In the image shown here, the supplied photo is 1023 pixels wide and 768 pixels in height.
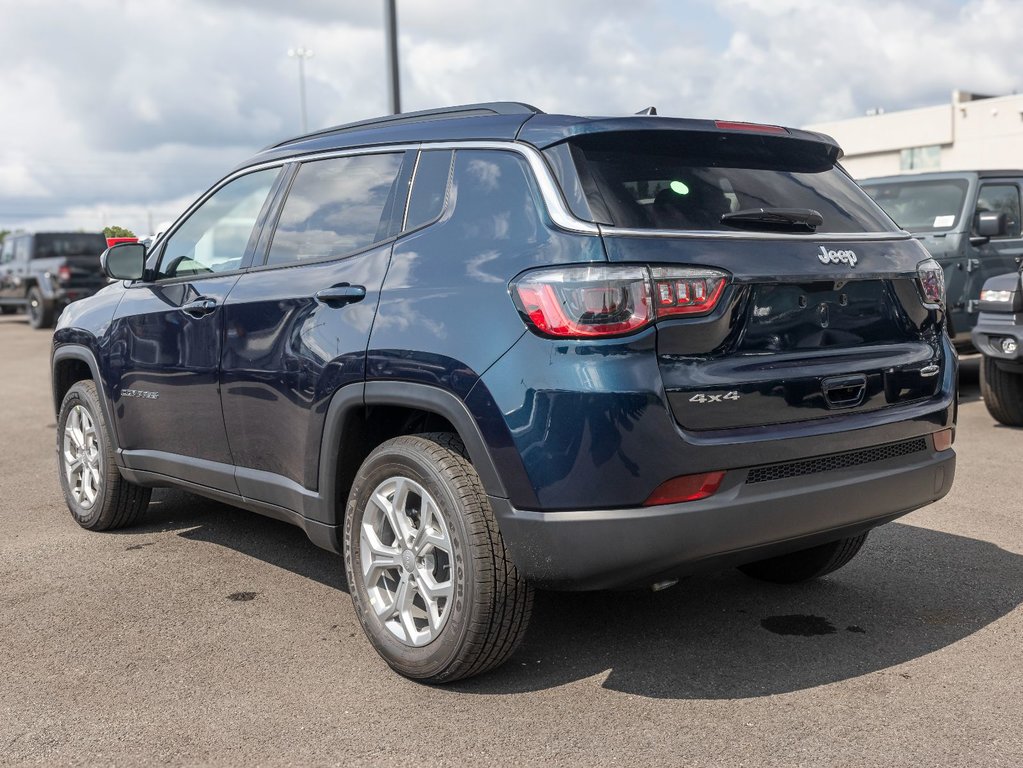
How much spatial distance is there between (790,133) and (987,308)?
4.89 meters

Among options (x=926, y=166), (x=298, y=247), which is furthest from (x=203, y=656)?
(x=926, y=166)

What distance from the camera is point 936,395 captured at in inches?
154

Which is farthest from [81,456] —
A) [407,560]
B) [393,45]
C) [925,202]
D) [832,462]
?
[925,202]

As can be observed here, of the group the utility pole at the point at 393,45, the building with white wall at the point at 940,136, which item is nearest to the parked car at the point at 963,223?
the utility pole at the point at 393,45

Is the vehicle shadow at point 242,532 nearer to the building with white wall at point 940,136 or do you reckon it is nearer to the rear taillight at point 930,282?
the rear taillight at point 930,282

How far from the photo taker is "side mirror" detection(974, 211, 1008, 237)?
9.53 meters

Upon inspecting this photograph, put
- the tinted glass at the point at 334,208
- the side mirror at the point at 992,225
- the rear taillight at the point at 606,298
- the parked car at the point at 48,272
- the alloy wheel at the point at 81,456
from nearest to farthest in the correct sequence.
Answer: the rear taillight at the point at 606,298, the tinted glass at the point at 334,208, the alloy wheel at the point at 81,456, the side mirror at the point at 992,225, the parked car at the point at 48,272

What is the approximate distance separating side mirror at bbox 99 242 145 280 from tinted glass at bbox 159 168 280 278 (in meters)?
0.10

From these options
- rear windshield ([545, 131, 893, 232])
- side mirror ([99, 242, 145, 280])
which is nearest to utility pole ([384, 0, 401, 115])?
side mirror ([99, 242, 145, 280])

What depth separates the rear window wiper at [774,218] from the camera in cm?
350

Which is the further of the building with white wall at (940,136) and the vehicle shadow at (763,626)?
the building with white wall at (940,136)

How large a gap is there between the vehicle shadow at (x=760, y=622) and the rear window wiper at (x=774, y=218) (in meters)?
1.46

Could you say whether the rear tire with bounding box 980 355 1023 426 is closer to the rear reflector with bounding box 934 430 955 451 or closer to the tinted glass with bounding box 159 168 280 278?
the rear reflector with bounding box 934 430 955 451

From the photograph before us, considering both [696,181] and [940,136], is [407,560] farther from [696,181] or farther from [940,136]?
[940,136]
